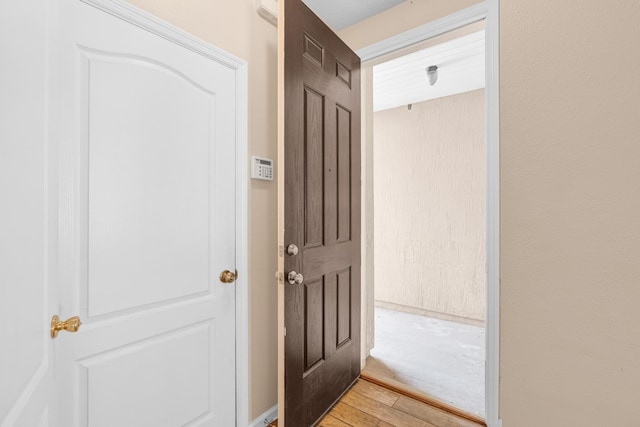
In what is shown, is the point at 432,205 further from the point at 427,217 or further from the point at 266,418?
the point at 266,418

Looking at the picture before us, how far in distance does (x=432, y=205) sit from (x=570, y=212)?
2.17 m

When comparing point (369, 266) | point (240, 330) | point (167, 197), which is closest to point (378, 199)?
point (369, 266)

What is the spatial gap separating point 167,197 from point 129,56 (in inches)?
21.7

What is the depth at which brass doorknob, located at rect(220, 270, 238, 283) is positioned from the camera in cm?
142

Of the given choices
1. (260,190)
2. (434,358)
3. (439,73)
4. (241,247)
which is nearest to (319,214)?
(260,190)

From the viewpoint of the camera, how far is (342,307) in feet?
6.10

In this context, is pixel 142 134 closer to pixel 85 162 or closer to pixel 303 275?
pixel 85 162

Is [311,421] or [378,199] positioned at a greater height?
[378,199]

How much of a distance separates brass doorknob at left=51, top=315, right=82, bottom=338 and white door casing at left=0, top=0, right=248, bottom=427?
34mm

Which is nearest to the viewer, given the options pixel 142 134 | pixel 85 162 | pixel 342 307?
pixel 85 162

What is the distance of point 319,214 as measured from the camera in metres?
1.63

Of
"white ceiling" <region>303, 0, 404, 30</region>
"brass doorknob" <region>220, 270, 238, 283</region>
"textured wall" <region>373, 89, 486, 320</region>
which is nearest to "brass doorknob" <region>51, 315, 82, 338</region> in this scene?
"brass doorknob" <region>220, 270, 238, 283</region>

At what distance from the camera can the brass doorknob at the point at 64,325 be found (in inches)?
35.1

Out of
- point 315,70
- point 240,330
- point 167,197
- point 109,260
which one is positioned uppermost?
point 315,70
